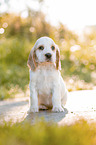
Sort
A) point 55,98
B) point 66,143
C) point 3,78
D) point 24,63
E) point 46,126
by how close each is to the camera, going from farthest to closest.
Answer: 1. point 24,63
2. point 3,78
3. point 55,98
4. point 46,126
5. point 66,143

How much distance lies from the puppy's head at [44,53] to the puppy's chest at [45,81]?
6.8 inches

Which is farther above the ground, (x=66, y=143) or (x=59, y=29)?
(x=59, y=29)

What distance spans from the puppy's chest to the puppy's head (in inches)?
6.8

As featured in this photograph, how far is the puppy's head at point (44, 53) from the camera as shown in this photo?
3.58 m

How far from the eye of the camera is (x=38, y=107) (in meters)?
3.95

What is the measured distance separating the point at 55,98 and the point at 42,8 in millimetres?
15133

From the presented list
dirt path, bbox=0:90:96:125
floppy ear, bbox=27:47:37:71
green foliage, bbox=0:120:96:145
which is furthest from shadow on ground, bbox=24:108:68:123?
green foliage, bbox=0:120:96:145

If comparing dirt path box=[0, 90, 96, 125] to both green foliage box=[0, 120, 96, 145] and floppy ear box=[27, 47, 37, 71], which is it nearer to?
green foliage box=[0, 120, 96, 145]

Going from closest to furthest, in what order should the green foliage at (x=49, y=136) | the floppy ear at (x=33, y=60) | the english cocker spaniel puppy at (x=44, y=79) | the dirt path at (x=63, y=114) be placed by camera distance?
the green foliage at (x=49, y=136), the dirt path at (x=63, y=114), the english cocker spaniel puppy at (x=44, y=79), the floppy ear at (x=33, y=60)

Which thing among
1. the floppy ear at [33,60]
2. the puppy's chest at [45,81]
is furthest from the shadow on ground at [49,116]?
the floppy ear at [33,60]

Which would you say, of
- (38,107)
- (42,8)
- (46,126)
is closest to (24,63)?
(42,8)

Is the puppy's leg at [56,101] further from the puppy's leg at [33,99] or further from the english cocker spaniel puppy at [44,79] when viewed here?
the puppy's leg at [33,99]

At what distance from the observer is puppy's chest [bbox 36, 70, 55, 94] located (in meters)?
3.81

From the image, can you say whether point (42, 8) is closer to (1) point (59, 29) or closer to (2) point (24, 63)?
(1) point (59, 29)
